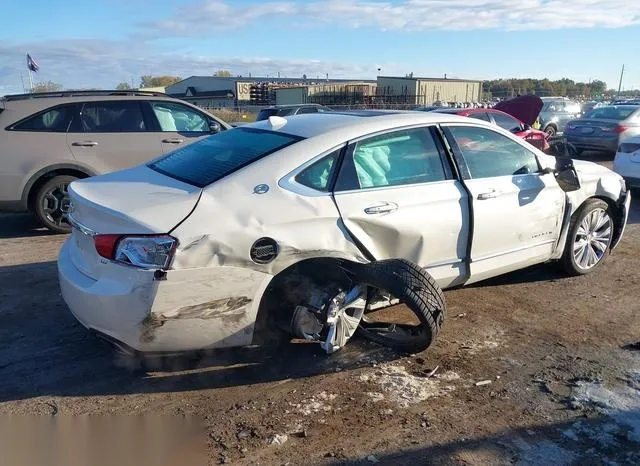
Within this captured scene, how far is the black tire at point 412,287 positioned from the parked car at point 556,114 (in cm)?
1923

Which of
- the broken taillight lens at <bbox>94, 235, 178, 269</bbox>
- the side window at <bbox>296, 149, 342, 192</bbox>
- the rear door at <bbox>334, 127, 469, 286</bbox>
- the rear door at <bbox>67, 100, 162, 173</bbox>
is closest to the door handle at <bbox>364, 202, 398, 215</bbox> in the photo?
the rear door at <bbox>334, 127, 469, 286</bbox>

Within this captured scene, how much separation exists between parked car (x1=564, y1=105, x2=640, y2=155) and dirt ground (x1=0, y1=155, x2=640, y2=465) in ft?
35.2

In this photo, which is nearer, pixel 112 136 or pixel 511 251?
pixel 511 251

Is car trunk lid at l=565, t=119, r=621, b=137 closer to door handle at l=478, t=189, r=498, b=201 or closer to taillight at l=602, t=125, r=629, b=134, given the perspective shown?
taillight at l=602, t=125, r=629, b=134

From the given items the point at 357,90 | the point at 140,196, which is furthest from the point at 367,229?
the point at 357,90

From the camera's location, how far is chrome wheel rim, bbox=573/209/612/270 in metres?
5.51

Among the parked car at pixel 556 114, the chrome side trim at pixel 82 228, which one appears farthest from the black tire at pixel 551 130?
the chrome side trim at pixel 82 228

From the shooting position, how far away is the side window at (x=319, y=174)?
12.4 feet

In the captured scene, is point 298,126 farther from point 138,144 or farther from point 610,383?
point 138,144

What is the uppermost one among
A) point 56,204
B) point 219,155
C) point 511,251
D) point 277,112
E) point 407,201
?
point 219,155

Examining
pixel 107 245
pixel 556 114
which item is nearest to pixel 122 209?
pixel 107 245

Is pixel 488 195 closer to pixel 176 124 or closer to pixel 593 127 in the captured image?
pixel 176 124

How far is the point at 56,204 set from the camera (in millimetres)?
7301

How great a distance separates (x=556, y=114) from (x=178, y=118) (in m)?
17.7
